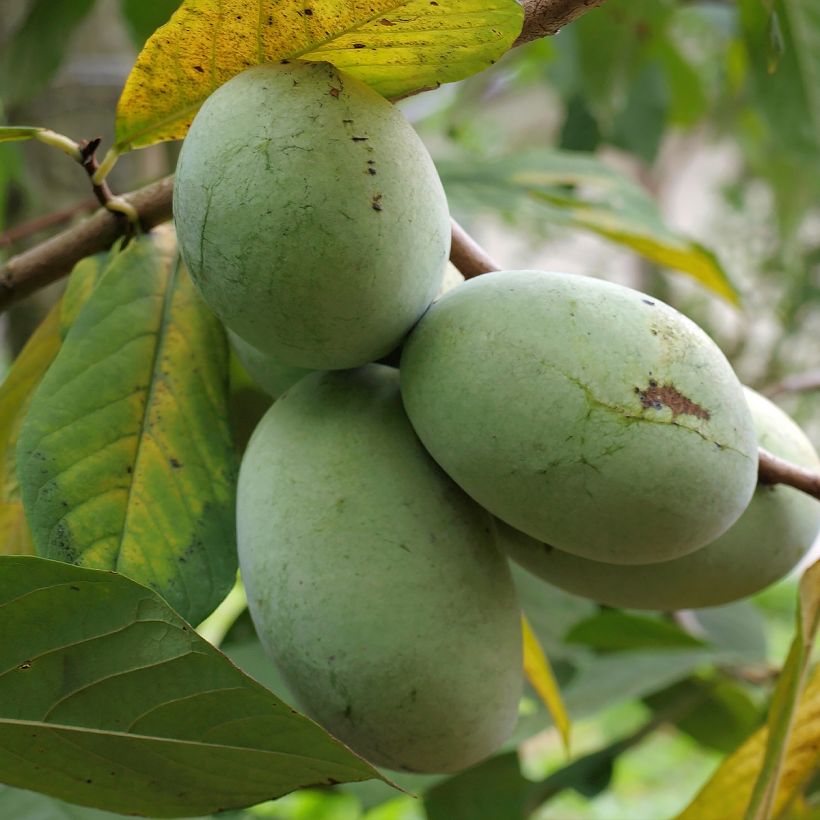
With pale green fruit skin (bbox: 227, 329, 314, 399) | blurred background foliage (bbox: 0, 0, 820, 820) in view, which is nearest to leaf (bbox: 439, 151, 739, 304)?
blurred background foliage (bbox: 0, 0, 820, 820)

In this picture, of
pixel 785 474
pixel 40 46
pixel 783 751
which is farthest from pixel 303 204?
pixel 40 46

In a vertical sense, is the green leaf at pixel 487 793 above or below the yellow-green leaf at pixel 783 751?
below

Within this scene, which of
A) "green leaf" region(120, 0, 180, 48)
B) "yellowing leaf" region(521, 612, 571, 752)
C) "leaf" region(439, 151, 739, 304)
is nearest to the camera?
"yellowing leaf" region(521, 612, 571, 752)

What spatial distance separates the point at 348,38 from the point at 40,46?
76 cm

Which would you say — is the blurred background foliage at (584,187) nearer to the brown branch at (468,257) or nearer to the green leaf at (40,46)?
the green leaf at (40,46)

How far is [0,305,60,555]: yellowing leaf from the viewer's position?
69 cm

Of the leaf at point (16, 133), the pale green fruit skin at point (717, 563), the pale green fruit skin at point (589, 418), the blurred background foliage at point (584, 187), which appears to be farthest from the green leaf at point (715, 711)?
the leaf at point (16, 133)

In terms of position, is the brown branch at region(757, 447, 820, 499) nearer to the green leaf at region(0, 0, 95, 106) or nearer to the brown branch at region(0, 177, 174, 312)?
the brown branch at region(0, 177, 174, 312)

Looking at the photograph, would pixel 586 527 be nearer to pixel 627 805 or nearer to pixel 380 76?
pixel 380 76

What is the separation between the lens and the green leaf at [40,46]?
112cm

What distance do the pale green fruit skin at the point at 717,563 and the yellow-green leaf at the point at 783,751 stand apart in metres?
0.03

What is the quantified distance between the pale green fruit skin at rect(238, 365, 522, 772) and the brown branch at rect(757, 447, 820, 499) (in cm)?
17

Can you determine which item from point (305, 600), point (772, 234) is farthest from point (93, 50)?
point (772, 234)

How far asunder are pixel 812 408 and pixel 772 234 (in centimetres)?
68
